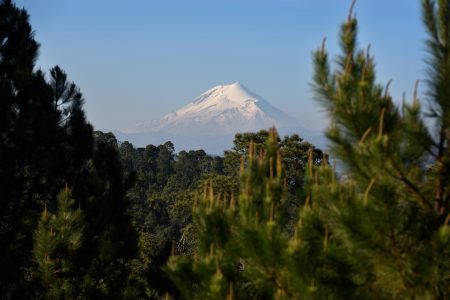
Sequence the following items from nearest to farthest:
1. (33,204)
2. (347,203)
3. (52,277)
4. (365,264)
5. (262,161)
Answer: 1. (347,203)
2. (365,264)
3. (262,161)
4. (52,277)
5. (33,204)

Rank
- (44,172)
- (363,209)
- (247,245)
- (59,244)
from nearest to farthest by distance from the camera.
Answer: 1. (363,209)
2. (247,245)
3. (59,244)
4. (44,172)

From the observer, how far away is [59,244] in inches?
260

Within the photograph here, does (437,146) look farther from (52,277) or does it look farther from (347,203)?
(52,277)

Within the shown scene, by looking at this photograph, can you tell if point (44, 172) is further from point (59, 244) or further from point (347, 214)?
point (347, 214)

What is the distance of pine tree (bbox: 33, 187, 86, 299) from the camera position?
647 centimetres

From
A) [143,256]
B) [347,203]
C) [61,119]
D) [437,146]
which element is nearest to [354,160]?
[347,203]

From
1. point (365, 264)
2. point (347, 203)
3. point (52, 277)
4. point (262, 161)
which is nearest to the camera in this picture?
point (347, 203)

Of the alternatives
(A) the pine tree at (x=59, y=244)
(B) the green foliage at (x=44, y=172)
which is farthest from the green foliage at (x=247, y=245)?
(B) the green foliage at (x=44, y=172)

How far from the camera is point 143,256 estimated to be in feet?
87.8

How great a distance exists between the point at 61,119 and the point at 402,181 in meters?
5.24

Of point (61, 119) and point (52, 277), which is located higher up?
point (61, 119)

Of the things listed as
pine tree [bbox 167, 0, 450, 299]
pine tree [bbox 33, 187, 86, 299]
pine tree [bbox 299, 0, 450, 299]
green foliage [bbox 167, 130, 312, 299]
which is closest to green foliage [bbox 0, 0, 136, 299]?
pine tree [bbox 33, 187, 86, 299]

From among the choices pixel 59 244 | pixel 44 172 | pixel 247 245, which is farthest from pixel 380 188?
pixel 44 172

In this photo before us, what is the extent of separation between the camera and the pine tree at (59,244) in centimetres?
647
